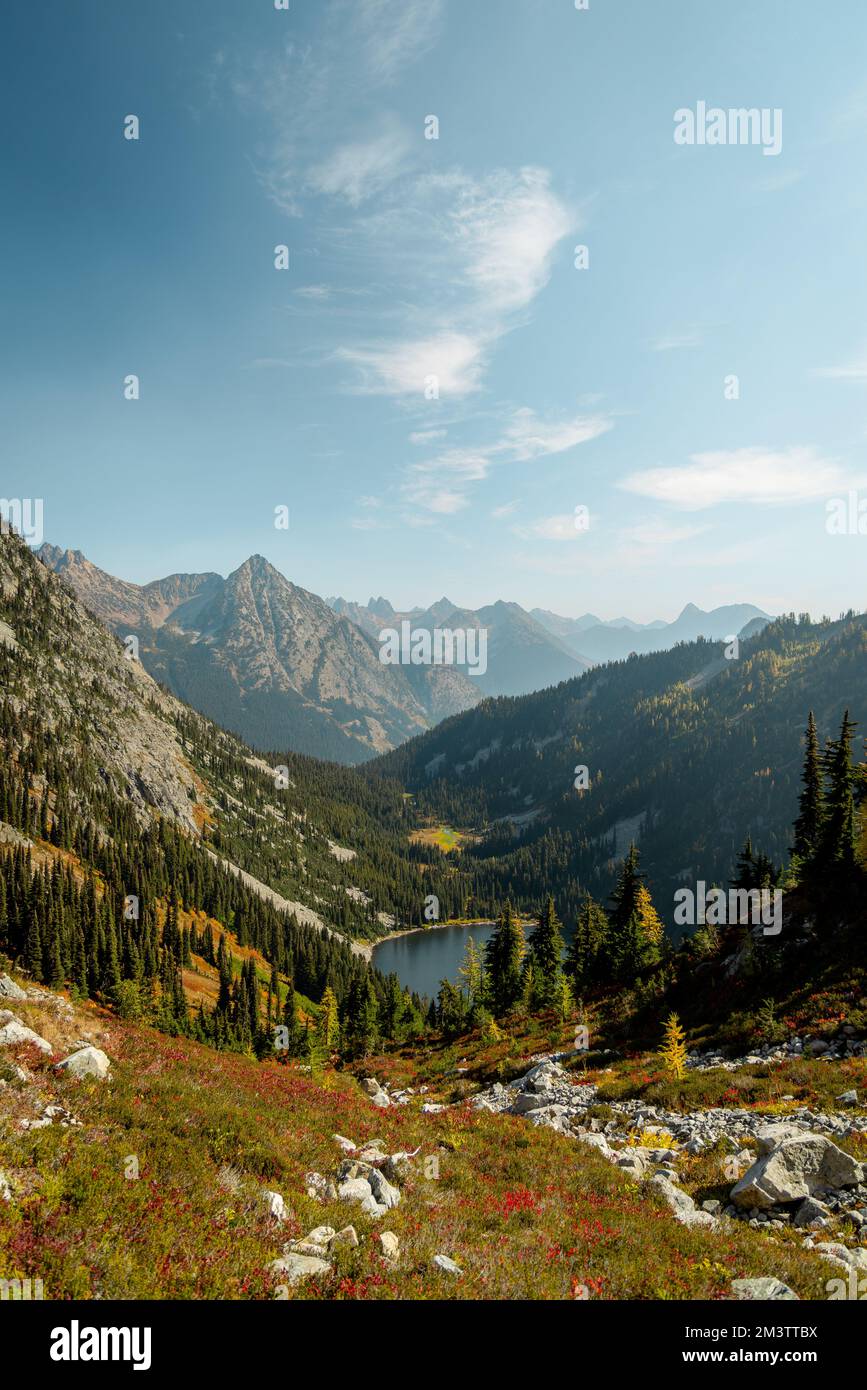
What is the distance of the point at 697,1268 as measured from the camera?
1070 centimetres

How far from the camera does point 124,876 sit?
11931 cm

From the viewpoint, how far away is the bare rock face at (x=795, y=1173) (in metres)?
14.2

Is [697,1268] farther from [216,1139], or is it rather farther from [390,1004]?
[390,1004]

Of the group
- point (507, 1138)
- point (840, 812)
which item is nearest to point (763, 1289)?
point (507, 1138)

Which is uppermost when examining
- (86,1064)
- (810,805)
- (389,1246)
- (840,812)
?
(840,812)

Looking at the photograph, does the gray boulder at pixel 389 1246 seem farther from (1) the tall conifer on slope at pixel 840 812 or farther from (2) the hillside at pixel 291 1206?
(1) the tall conifer on slope at pixel 840 812

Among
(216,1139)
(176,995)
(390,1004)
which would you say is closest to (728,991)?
(216,1139)

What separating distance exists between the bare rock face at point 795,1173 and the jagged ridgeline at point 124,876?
52143 mm

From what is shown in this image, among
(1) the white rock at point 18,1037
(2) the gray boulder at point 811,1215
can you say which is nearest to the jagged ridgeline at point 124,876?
(1) the white rock at point 18,1037

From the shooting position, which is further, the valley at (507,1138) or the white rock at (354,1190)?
the white rock at (354,1190)

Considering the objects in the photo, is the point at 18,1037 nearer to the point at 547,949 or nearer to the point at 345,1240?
the point at 345,1240

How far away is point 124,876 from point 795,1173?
131411 mm

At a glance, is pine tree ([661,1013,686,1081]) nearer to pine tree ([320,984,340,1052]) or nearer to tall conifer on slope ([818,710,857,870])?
tall conifer on slope ([818,710,857,870])

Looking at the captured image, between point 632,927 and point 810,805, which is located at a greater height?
point 810,805
